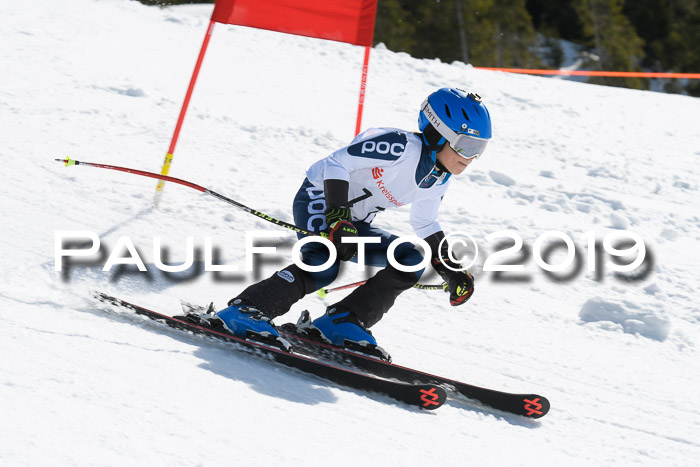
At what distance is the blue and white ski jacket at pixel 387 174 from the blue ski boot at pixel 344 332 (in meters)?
0.57

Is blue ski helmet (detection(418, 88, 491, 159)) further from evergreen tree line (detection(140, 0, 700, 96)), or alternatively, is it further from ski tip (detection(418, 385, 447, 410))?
evergreen tree line (detection(140, 0, 700, 96))

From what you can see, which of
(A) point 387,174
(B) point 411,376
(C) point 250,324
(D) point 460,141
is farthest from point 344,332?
(D) point 460,141

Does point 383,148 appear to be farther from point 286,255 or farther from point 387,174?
point 286,255

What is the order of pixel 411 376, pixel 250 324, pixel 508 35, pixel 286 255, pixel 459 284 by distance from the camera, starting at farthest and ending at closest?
pixel 508 35 → pixel 286 255 → pixel 459 284 → pixel 411 376 → pixel 250 324

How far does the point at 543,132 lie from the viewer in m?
8.37

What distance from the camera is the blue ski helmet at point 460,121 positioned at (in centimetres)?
347

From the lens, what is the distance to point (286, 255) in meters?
4.92

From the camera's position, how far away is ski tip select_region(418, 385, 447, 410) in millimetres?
3002

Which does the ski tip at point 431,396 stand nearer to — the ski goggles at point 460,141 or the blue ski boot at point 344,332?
the blue ski boot at point 344,332

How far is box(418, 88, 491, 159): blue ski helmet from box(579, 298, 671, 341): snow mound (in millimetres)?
1781

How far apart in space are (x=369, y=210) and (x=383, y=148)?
0.38 m

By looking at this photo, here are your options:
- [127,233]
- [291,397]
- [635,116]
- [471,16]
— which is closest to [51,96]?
[127,233]

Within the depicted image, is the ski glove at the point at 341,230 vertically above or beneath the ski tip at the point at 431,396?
above

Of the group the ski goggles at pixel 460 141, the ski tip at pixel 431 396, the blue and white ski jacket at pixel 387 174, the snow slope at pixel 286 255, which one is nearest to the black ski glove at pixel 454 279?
the blue and white ski jacket at pixel 387 174
